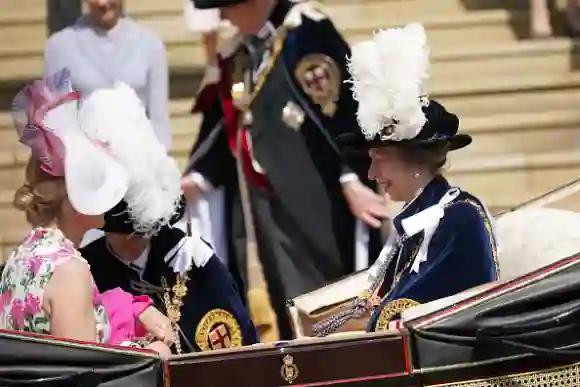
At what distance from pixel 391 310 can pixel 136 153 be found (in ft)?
2.67

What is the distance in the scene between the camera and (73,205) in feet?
9.26

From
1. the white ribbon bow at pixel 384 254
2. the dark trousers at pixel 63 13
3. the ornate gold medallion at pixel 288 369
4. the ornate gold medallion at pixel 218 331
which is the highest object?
the dark trousers at pixel 63 13

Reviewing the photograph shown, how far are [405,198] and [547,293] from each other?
69 centimetres

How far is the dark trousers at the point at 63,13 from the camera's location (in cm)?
620

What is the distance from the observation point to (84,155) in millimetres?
2891

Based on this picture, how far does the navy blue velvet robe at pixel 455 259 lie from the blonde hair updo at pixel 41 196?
0.87 metres

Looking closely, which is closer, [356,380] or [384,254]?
[356,380]

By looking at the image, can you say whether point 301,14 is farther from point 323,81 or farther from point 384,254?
point 384,254

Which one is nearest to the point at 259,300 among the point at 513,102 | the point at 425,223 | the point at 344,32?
the point at 425,223

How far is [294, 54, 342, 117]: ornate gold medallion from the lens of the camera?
4.42m

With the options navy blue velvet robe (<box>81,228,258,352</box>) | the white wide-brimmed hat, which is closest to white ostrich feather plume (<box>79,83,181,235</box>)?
the white wide-brimmed hat

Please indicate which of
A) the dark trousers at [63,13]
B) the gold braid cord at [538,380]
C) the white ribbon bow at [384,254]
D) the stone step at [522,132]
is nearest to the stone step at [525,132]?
the stone step at [522,132]

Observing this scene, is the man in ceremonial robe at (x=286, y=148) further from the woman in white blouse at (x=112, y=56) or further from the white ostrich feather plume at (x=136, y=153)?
the white ostrich feather plume at (x=136, y=153)

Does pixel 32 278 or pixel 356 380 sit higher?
pixel 32 278
